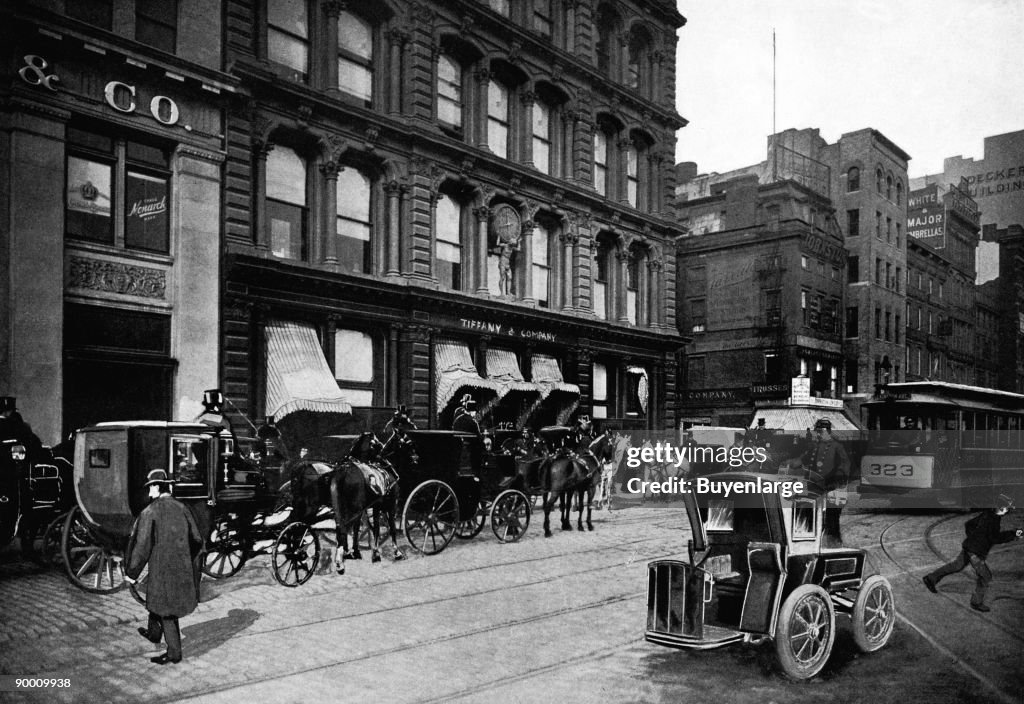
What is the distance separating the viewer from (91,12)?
4.59 m

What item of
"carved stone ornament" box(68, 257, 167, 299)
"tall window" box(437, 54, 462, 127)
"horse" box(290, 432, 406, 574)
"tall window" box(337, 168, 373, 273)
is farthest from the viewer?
"tall window" box(337, 168, 373, 273)

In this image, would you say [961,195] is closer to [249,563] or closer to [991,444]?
[991,444]

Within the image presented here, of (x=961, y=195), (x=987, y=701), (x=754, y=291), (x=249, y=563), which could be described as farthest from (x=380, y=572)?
(x=961, y=195)

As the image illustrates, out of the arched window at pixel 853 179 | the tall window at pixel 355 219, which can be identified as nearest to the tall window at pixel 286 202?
the tall window at pixel 355 219

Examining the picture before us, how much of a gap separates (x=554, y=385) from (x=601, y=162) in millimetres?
2758

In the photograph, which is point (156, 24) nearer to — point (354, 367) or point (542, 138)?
point (354, 367)

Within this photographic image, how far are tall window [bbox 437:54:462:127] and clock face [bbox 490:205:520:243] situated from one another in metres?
1.16

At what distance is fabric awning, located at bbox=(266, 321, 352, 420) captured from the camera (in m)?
6.26

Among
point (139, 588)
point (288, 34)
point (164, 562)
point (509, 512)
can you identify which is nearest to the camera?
point (164, 562)

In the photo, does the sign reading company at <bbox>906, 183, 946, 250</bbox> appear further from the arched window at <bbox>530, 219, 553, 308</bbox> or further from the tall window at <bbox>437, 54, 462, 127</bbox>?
the tall window at <bbox>437, 54, 462, 127</bbox>

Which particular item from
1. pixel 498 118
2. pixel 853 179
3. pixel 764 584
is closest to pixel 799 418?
pixel 853 179

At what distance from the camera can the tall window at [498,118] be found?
28.5 ft

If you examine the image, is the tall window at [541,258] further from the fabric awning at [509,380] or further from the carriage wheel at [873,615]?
the carriage wheel at [873,615]

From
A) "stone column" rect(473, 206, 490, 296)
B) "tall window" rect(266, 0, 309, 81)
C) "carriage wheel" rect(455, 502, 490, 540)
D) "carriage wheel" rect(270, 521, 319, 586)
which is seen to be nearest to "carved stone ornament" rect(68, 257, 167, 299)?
"tall window" rect(266, 0, 309, 81)
